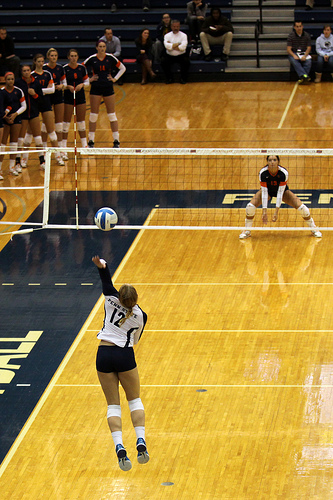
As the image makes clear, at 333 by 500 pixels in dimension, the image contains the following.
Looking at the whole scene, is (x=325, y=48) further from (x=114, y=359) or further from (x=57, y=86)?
(x=114, y=359)

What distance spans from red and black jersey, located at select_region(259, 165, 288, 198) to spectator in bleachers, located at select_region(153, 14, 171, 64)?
1220 centimetres

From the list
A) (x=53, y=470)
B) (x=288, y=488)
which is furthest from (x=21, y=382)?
(x=288, y=488)

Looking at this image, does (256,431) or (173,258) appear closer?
(256,431)

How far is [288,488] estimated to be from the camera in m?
7.62

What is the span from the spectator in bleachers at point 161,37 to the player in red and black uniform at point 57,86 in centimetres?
706

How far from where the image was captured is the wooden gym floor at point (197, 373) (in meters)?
7.90

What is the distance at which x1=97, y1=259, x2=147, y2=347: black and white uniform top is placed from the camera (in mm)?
7422

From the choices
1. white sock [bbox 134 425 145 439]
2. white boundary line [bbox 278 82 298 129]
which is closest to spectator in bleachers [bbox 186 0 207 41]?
white boundary line [bbox 278 82 298 129]

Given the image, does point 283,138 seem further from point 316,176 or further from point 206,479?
point 206,479

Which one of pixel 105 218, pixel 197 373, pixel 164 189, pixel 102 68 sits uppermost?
pixel 105 218

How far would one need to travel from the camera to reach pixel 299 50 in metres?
24.0

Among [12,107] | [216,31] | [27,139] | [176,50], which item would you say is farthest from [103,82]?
[216,31]

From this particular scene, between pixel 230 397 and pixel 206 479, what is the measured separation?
1.54m

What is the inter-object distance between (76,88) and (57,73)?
20.8 inches
